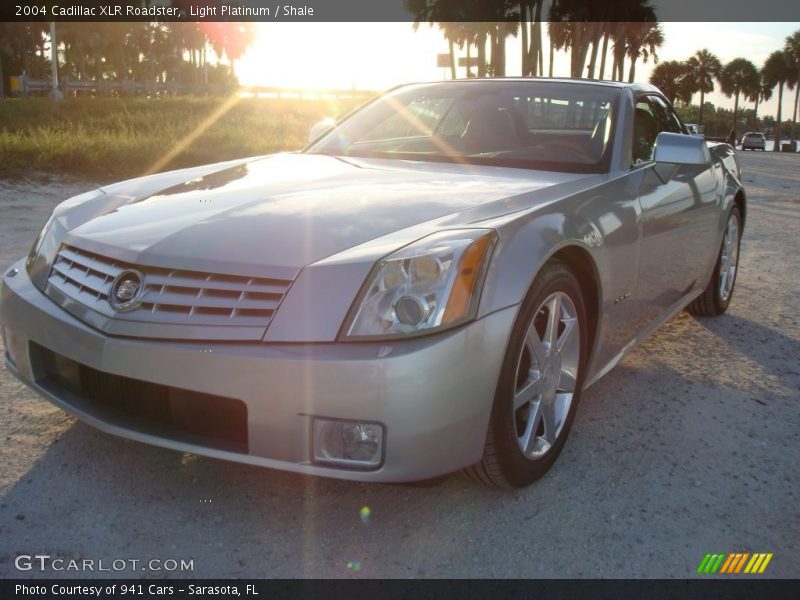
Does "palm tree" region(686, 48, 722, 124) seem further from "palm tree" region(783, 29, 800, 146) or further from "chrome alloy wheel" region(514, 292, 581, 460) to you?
"chrome alloy wheel" region(514, 292, 581, 460)

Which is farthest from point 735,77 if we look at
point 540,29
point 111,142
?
point 111,142

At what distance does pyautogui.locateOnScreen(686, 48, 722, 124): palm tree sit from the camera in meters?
89.4

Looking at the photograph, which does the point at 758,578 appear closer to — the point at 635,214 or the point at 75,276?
the point at 635,214

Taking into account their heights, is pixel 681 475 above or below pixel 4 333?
below

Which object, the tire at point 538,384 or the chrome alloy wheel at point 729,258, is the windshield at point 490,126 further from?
the chrome alloy wheel at point 729,258

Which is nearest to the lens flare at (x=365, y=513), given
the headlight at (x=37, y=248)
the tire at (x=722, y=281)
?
the headlight at (x=37, y=248)

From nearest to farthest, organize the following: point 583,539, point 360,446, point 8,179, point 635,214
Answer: point 360,446
point 583,539
point 635,214
point 8,179

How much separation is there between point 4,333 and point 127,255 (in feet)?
2.27

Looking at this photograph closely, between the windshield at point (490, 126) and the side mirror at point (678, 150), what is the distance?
0.77 ft

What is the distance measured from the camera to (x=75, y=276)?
2.52m

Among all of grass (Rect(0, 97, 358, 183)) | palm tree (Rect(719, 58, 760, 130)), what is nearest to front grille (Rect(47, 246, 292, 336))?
grass (Rect(0, 97, 358, 183))

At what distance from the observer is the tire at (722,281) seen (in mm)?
4754

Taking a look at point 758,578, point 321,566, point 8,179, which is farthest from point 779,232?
point 8,179
